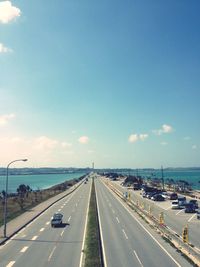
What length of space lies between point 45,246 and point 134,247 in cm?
844

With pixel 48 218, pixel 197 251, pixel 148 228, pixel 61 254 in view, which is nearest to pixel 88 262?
pixel 61 254

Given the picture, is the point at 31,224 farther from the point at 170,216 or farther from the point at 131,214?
the point at 170,216

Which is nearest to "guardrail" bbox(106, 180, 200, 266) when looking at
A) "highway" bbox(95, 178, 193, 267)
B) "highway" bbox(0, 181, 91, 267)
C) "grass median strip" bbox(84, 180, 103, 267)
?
"highway" bbox(95, 178, 193, 267)

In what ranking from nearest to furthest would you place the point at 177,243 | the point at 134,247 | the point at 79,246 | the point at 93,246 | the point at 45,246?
the point at 93,246 → the point at 134,247 → the point at 177,243 → the point at 79,246 → the point at 45,246

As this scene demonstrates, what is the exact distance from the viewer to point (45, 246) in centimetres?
3609

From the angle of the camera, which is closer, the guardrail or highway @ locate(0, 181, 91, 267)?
highway @ locate(0, 181, 91, 267)

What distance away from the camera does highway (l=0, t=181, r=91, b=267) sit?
3011 centimetres

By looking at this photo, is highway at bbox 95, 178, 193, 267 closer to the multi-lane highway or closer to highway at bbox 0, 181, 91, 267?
the multi-lane highway

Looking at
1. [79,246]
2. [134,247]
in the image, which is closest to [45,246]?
[79,246]

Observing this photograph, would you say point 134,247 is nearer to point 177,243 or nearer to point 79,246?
point 177,243

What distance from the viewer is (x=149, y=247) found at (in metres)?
34.7

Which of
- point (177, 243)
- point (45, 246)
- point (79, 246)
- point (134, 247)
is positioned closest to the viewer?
point (134, 247)

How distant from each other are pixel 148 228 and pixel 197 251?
536 inches

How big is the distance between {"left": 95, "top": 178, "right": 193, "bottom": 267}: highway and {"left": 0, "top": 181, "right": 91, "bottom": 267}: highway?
2812 mm
